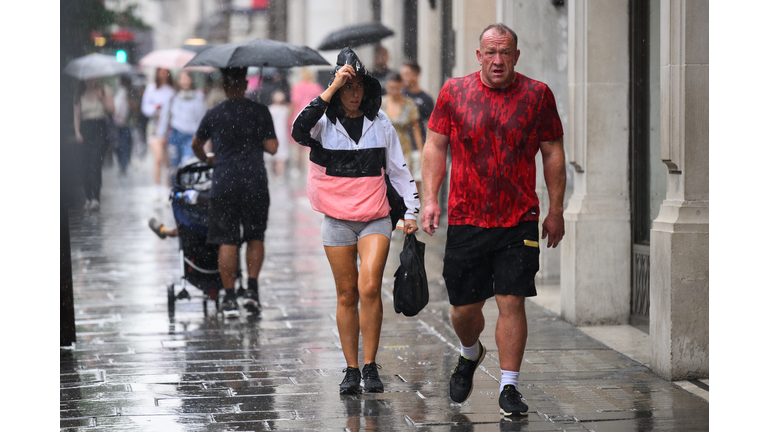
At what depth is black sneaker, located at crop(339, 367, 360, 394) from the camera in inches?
250

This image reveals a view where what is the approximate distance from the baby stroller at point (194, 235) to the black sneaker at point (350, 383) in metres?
3.11

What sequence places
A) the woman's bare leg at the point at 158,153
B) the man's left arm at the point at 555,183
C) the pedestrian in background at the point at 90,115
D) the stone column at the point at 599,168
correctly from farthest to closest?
1. the woman's bare leg at the point at 158,153
2. the pedestrian in background at the point at 90,115
3. the stone column at the point at 599,168
4. the man's left arm at the point at 555,183

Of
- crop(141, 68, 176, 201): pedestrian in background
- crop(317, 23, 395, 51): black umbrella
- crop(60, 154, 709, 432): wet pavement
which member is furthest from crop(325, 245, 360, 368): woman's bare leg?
crop(141, 68, 176, 201): pedestrian in background

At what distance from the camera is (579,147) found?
8.59 metres

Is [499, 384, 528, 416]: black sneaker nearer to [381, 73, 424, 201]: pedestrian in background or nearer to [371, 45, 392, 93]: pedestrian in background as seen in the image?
[381, 73, 424, 201]: pedestrian in background

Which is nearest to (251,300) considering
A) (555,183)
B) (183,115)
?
(555,183)

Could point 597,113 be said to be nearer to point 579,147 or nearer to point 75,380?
point 579,147

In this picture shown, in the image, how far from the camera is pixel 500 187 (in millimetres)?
5867

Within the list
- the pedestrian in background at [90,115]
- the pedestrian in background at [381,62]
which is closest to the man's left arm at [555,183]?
the pedestrian in background at [381,62]

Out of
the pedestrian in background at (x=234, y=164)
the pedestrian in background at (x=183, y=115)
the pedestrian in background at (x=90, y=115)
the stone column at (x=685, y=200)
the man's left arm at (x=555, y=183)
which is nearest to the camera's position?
the man's left arm at (x=555, y=183)

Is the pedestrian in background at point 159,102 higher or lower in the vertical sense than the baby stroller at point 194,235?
higher

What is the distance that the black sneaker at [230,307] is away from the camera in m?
9.04

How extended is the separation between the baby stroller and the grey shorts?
2.91 metres

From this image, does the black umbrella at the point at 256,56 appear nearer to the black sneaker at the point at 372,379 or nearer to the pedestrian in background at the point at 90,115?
the black sneaker at the point at 372,379
